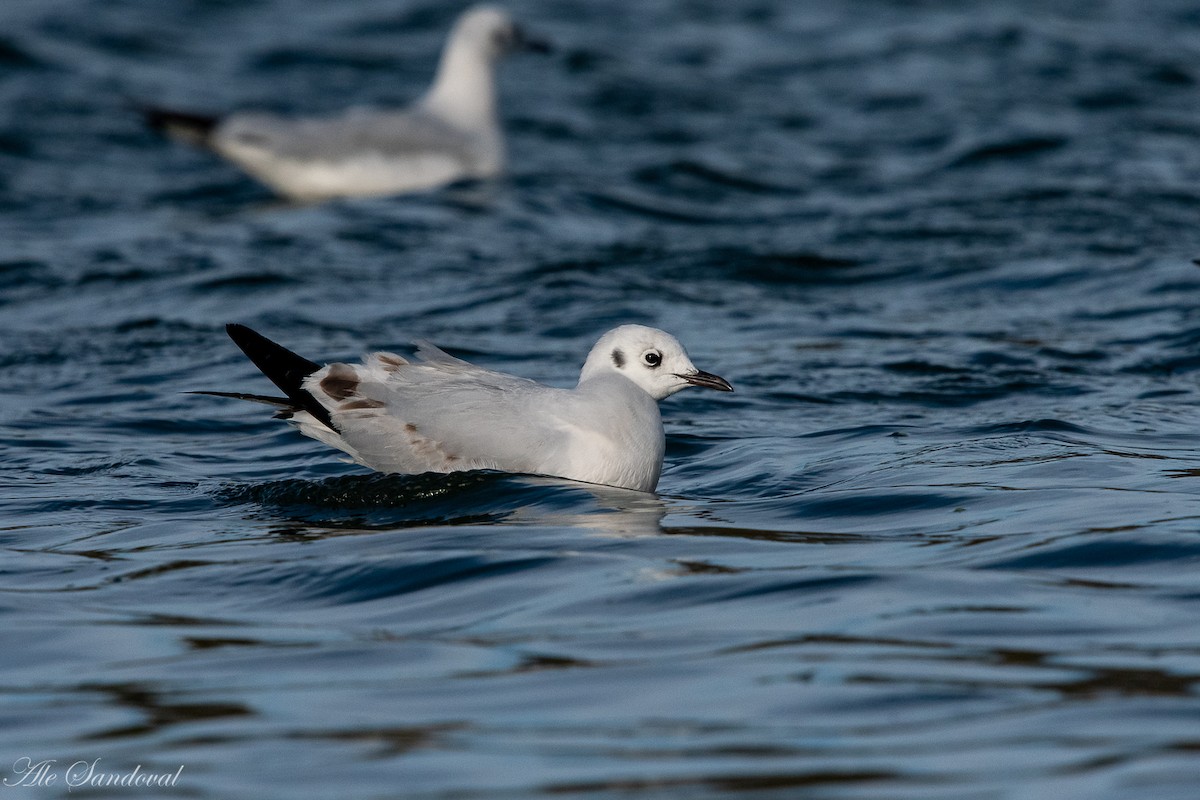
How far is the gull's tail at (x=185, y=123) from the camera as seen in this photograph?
548 inches

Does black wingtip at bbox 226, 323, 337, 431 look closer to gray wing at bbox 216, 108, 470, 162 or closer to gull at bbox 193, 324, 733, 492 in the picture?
gull at bbox 193, 324, 733, 492

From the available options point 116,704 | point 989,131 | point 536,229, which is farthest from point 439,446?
point 989,131

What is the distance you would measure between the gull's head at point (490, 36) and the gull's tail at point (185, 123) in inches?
101

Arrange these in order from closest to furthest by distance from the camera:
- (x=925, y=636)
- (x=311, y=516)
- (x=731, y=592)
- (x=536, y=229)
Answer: (x=925, y=636)
(x=731, y=592)
(x=311, y=516)
(x=536, y=229)

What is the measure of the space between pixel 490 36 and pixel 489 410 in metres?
9.96

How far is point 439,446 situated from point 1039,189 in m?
8.45

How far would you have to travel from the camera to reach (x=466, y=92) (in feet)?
50.4

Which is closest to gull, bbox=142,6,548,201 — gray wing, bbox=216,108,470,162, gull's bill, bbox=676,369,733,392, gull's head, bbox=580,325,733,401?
gray wing, bbox=216,108,470,162

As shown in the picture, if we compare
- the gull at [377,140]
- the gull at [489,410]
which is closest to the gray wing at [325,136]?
the gull at [377,140]

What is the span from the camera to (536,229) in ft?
43.7

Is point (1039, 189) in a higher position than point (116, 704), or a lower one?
higher

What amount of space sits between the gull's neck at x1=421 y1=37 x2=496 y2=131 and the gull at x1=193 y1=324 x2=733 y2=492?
8.80 metres

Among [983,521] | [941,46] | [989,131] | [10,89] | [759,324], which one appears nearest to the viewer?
[983,521]

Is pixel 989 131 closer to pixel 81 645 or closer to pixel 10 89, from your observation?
pixel 10 89
